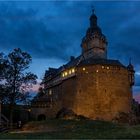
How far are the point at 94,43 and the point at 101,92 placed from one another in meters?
16.1

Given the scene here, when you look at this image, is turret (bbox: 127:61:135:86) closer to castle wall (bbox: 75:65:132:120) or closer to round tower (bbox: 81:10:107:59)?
castle wall (bbox: 75:65:132:120)

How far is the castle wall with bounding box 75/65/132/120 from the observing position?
75188 mm

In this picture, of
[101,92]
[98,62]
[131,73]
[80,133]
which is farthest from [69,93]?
[80,133]

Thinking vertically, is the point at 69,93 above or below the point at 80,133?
above

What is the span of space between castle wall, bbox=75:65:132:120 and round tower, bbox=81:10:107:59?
8.42 meters

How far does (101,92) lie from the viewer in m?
76.2

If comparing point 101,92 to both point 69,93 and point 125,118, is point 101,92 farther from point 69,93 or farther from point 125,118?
point 125,118

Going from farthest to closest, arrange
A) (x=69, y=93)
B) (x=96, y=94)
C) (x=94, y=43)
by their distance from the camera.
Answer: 1. (x=94, y=43)
2. (x=69, y=93)
3. (x=96, y=94)

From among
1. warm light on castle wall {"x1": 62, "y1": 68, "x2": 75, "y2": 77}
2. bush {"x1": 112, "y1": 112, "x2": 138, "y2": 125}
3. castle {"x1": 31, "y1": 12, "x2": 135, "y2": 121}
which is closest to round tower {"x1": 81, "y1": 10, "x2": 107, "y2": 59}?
castle {"x1": 31, "y1": 12, "x2": 135, "y2": 121}

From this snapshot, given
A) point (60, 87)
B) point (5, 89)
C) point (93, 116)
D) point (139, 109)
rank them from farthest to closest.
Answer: point (139, 109) < point (60, 87) < point (93, 116) < point (5, 89)

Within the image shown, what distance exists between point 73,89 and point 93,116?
840 cm

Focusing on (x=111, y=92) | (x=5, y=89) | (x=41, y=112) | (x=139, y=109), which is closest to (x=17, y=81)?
(x=5, y=89)

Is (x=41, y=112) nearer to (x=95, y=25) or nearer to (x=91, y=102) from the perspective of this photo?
(x=91, y=102)

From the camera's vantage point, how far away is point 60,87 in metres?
83.9
